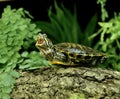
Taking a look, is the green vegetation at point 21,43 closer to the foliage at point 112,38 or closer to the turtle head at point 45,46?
the foliage at point 112,38

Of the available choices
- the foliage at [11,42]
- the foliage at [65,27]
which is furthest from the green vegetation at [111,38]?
the foliage at [11,42]

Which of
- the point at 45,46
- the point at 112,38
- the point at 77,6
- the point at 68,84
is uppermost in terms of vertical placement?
the point at 77,6

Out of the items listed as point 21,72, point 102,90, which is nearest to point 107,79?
point 102,90

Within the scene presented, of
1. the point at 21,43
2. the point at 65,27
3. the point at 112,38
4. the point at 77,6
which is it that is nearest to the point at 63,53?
the point at 21,43

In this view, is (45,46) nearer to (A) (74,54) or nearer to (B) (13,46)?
(A) (74,54)

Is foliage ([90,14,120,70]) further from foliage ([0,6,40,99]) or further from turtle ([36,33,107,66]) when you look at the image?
foliage ([0,6,40,99])

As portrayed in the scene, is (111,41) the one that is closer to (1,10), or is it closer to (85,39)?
(85,39)

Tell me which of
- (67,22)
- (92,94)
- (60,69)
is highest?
(67,22)

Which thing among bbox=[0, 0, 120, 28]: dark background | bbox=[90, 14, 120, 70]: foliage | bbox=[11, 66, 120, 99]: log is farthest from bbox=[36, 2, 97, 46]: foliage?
bbox=[11, 66, 120, 99]: log
